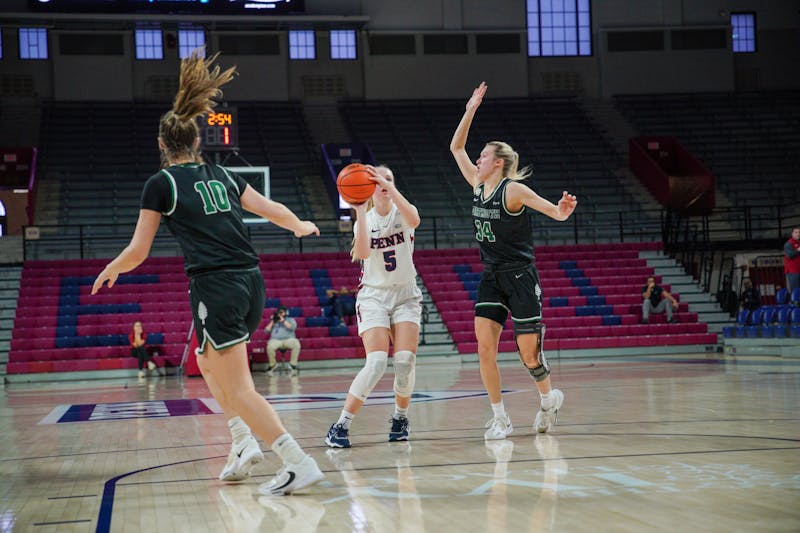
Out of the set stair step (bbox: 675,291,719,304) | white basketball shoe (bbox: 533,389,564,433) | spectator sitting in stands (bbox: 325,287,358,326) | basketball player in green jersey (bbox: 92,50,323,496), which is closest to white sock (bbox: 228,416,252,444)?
basketball player in green jersey (bbox: 92,50,323,496)

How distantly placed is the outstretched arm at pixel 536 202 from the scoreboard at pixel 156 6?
19771mm

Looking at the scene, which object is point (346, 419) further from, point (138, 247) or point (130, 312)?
point (130, 312)

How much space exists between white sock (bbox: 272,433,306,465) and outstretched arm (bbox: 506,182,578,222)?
228cm

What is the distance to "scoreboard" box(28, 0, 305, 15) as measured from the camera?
2405 cm

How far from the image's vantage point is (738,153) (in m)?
27.2

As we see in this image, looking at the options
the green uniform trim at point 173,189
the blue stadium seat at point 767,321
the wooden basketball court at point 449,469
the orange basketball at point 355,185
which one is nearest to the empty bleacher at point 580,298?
the blue stadium seat at point 767,321

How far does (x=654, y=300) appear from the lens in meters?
19.3

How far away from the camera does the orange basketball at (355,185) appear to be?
5590 mm

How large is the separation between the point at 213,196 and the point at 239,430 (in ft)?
3.78

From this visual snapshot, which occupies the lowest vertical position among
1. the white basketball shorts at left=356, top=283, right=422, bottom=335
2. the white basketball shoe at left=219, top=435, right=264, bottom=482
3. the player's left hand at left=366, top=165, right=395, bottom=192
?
the white basketball shoe at left=219, top=435, right=264, bottom=482

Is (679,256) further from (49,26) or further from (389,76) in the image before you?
(49,26)

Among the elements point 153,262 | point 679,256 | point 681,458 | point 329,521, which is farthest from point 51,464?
point 679,256

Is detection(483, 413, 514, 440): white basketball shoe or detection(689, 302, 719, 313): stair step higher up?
detection(483, 413, 514, 440): white basketball shoe

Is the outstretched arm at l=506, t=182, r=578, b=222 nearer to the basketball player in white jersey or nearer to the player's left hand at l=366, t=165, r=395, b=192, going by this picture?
the basketball player in white jersey
